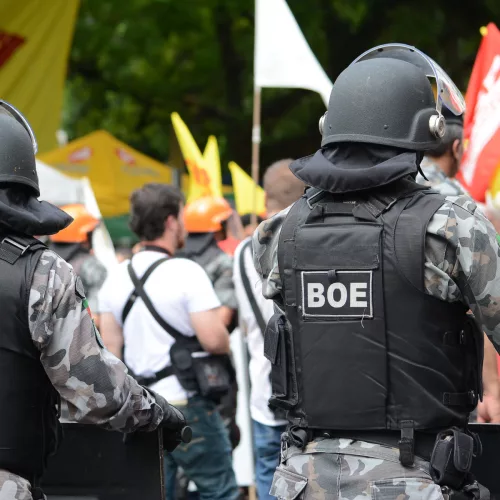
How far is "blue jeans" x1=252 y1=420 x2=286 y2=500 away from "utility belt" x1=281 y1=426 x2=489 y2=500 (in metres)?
2.41

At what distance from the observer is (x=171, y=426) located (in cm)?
385

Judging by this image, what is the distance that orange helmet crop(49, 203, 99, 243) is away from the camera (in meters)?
8.73

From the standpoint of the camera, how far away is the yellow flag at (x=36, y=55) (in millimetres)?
14484

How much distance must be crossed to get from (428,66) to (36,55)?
11.7 metres

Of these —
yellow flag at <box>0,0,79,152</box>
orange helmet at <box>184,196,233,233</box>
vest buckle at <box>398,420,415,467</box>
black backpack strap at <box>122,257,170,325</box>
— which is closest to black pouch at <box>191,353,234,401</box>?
black backpack strap at <box>122,257,170,325</box>

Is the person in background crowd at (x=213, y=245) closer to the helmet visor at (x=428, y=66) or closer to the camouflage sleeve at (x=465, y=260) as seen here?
the helmet visor at (x=428, y=66)

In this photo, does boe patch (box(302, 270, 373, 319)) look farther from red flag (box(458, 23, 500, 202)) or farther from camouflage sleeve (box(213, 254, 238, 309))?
camouflage sleeve (box(213, 254, 238, 309))

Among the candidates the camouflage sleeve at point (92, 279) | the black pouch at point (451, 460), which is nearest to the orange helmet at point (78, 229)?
the camouflage sleeve at point (92, 279)

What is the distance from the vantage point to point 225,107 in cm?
1781

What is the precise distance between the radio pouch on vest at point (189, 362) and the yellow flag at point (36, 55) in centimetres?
921

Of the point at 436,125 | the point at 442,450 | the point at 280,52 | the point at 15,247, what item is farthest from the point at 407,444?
the point at 280,52

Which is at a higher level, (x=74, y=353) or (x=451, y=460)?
(x=74, y=353)

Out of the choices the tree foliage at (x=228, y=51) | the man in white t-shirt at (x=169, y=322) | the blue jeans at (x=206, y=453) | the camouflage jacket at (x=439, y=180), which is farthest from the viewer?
the tree foliage at (x=228, y=51)

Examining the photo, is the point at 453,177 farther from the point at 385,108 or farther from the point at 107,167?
the point at 107,167
